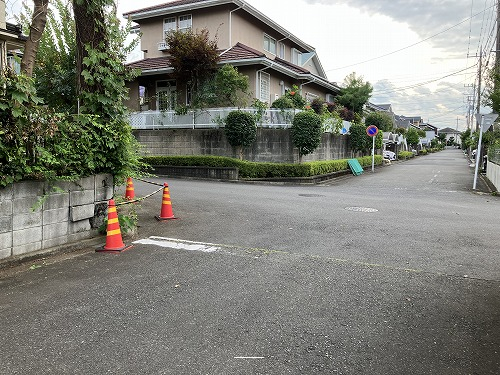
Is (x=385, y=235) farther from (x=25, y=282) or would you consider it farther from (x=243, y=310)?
(x=25, y=282)

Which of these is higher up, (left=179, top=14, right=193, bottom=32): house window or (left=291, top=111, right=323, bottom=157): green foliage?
(left=179, top=14, right=193, bottom=32): house window

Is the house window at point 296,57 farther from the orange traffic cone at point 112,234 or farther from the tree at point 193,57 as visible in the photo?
the orange traffic cone at point 112,234

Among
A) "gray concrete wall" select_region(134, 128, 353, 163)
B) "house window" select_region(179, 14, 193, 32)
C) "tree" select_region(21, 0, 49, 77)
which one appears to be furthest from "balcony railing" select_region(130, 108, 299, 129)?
"tree" select_region(21, 0, 49, 77)

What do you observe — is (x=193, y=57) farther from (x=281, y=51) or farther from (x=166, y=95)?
(x=281, y=51)

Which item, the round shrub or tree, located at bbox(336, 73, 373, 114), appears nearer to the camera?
the round shrub

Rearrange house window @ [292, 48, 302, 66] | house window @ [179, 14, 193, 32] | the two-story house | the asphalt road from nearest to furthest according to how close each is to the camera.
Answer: the asphalt road
the two-story house
house window @ [179, 14, 193, 32]
house window @ [292, 48, 302, 66]

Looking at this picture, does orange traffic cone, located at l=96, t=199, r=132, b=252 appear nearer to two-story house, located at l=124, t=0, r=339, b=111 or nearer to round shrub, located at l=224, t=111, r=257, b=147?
round shrub, located at l=224, t=111, r=257, b=147

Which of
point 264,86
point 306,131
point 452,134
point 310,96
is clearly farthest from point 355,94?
point 452,134

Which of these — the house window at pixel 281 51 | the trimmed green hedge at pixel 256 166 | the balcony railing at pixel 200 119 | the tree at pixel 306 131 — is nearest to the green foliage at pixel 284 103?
the balcony railing at pixel 200 119

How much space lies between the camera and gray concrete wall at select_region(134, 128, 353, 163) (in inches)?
714

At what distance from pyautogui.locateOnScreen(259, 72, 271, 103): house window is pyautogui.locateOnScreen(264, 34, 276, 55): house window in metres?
4.30

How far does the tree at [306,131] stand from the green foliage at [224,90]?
362 centimetres

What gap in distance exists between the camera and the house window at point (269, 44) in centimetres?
2586

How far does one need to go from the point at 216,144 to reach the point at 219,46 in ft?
24.7
